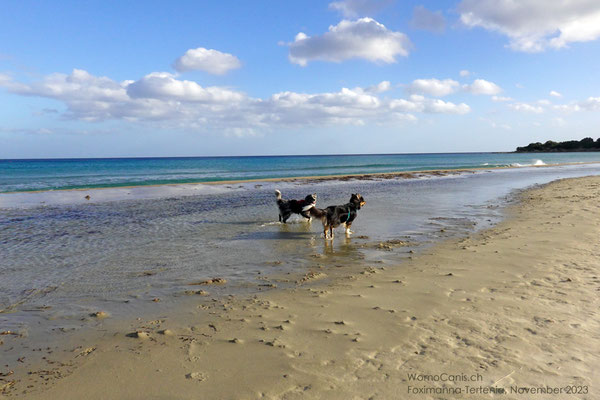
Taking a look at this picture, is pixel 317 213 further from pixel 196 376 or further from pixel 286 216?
pixel 196 376

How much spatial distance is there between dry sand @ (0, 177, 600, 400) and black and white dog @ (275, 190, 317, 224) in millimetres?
4789

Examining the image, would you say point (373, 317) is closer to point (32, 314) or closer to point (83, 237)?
point (32, 314)

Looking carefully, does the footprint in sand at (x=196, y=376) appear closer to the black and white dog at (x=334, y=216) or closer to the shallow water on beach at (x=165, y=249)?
the shallow water on beach at (x=165, y=249)

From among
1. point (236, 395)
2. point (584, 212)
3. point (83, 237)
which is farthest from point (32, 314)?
point (584, 212)

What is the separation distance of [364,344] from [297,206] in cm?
774

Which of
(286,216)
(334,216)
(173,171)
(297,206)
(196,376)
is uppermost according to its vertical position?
(173,171)

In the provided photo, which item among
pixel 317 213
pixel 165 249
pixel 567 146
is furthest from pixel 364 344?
pixel 567 146

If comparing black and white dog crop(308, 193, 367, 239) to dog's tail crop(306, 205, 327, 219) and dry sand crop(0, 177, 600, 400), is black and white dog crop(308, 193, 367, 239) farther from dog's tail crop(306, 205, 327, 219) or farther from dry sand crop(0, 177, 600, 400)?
dry sand crop(0, 177, 600, 400)

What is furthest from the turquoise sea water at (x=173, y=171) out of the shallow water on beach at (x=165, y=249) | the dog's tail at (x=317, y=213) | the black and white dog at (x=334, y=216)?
the black and white dog at (x=334, y=216)

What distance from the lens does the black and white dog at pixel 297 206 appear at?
1095 centimetres

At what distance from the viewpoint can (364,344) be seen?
3816 millimetres

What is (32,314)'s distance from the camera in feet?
16.0

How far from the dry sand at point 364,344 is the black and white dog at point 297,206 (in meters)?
4.79

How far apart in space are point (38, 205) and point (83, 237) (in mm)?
10420
